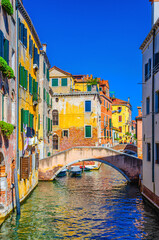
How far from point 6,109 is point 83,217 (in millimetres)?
6321

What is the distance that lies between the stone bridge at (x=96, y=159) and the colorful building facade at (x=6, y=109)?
12237 millimetres

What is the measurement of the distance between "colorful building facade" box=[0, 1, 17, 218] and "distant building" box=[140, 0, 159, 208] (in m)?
6.78

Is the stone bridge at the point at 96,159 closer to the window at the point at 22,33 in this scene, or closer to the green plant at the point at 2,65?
the window at the point at 22,33

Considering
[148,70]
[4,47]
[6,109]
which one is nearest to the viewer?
[4,47]

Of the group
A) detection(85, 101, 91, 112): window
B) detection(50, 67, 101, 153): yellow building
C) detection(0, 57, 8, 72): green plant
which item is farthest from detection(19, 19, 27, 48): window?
detection(85, 101, 91, 112): window

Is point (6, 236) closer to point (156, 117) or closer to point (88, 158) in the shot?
point (156, 117)

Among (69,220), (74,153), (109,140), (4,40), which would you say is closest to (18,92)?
(4,40)

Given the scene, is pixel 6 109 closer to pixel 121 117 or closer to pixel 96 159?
pixel 96 159

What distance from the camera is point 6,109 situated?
13.7 meters

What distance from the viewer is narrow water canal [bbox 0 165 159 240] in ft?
41.8

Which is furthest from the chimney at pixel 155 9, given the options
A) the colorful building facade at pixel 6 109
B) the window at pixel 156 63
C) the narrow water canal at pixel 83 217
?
the narrow water canal at pixel 83 217

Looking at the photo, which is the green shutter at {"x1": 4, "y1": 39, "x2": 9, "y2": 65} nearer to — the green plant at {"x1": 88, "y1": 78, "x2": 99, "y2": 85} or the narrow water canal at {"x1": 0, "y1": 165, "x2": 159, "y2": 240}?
the narrow water canal at {"x1": 0, "y1": 165, "x2": 159, "y2": 240}

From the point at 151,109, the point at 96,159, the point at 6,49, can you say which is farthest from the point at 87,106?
the point at 6,49

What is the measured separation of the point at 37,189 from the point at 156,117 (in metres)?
11.2
